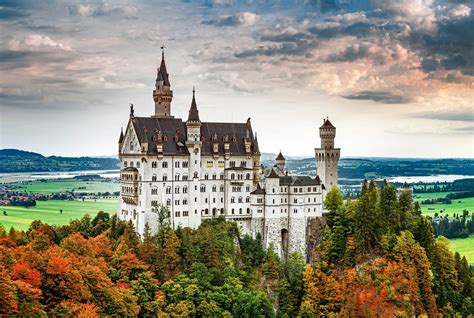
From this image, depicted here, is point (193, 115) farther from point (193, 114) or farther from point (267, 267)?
point (267, 267)

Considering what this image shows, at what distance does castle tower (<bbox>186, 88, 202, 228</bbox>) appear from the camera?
105 meters

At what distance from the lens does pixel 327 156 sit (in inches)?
4665

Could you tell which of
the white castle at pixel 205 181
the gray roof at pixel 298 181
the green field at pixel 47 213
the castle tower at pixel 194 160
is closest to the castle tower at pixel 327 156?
the white castle at pixel 205 181

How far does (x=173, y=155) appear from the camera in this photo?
340 feet

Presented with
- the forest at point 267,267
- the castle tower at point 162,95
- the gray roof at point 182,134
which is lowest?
the forest at point 267,267

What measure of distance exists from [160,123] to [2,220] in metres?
74.1

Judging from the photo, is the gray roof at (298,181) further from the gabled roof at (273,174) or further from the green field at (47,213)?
the green field at (47,213)

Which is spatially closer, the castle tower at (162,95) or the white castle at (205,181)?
the white castle at (205,181)

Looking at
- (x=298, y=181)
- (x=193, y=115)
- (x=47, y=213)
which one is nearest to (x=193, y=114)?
(x=193, y=115)

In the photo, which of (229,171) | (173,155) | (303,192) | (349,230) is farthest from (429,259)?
(173,155)

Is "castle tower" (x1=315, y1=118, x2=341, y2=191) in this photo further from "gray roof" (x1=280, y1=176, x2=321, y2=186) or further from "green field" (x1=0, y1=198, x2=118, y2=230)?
"green field" (x1=0, y1=198, x2=118, y2=230)

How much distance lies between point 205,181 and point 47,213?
82663 mm

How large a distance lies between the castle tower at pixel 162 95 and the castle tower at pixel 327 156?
27864 millimetres

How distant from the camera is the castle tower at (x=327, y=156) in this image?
388 ft
